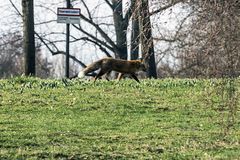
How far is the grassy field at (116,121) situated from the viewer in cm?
963

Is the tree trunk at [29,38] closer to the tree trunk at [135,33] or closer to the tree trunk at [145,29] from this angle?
the tree trunk at [135,33]

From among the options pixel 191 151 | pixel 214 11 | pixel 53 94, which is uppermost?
pixel 214 11

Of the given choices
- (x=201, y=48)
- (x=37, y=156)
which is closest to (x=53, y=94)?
(x=37, y=156)

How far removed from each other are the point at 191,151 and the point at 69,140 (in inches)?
77.0

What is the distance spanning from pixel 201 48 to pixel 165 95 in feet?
22.0

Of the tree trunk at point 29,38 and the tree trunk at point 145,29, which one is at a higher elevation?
the tree trunk at point 29,38

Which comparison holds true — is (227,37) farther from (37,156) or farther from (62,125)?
(62,125)

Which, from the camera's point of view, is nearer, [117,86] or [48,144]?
[48,144]

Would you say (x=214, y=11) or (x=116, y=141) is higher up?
(x=214, y=11)

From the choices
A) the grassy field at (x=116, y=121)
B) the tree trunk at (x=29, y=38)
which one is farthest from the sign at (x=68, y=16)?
the grassy field at (x=116, y=121)

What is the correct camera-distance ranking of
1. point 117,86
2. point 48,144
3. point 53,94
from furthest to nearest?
point 117,86 < point 53,94 < point 48,144

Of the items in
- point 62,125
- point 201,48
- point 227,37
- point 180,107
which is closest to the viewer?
point 227,37

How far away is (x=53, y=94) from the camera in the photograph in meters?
14.9

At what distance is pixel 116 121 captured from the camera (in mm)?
12312
